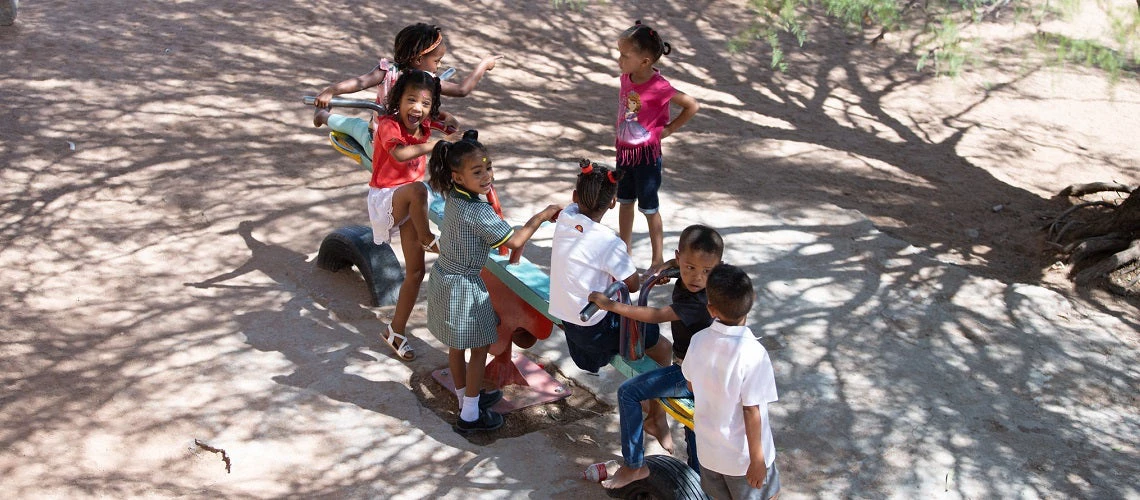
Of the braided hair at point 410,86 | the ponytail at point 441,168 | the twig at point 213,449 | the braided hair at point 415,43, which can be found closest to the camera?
the twig at point 213,449

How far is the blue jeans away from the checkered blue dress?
0.81 metres

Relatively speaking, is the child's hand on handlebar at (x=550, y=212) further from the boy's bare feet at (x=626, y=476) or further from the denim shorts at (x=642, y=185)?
the denim shorts at (x=642, y=185)

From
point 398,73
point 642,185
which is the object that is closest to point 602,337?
point 642,185

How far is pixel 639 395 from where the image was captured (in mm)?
3979

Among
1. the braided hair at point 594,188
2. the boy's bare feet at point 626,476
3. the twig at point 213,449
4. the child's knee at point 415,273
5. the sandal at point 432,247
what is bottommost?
the twig at point 213,449

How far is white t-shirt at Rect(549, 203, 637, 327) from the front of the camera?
4.15 m

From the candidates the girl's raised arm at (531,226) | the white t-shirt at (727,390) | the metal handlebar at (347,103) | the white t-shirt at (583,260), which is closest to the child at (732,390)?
the white t-shirt at (727,390)

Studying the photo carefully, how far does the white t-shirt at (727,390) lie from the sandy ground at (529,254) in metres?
0.81

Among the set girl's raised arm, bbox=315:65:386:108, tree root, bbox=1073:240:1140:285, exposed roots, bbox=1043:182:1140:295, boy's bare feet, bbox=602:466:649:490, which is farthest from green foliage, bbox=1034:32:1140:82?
boy's bare feet, bbox=602:466:649:490

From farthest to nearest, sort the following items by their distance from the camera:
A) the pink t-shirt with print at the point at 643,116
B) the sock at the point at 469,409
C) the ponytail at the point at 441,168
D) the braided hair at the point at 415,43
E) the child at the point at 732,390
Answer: the pink t-shirt with print at the point at 643,116 < the braided hair at the point at 415,43 < the sock at the point at 469,409 < the ponytail at the point at 441,168 < the child at the point at 732,390

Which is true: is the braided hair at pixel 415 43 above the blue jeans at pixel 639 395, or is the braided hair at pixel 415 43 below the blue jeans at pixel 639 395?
above

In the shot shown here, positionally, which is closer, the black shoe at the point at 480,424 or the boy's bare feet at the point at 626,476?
the boy's bare feet at the point at 626,476

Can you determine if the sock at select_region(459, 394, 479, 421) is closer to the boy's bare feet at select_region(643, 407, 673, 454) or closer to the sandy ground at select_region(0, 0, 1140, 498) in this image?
the sandy ground at select_region(0, 0, 1140, 498)

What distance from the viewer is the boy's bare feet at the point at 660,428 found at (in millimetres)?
4495
